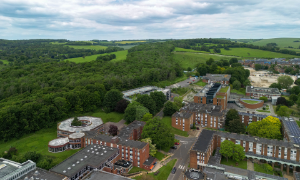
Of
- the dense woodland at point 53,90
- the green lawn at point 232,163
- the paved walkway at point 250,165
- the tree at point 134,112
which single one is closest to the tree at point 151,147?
the tree at point 134,112

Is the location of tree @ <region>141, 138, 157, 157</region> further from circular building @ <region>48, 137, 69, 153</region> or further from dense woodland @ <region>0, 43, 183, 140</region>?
dense woodland @ <region>0, 43, 183, 140</region>

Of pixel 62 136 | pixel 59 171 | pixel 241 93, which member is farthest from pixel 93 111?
pixel 241 93

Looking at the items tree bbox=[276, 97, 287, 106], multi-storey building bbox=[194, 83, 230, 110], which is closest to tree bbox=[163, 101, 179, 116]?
multi-storey building bbox=[194, 83, 230, 110]

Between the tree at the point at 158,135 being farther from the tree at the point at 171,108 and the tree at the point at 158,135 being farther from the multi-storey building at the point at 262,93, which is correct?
the multi-storey building at the point at 262,93

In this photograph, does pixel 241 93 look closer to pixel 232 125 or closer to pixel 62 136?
pixel 232 125

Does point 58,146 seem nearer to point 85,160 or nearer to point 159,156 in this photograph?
point 85,160

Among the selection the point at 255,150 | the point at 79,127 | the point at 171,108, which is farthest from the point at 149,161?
the point at 171,108
